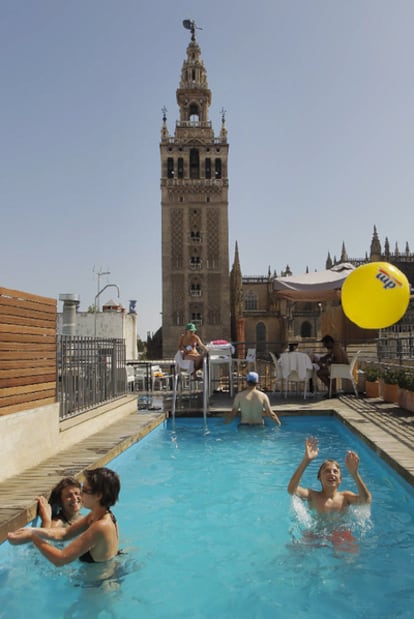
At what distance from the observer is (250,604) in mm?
3229

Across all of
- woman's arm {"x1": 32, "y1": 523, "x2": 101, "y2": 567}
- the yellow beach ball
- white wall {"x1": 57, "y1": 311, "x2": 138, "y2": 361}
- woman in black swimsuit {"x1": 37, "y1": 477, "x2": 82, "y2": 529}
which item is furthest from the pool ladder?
white wall {"x1": 57, "y1": 311, "x2": 138, "y2": 361}

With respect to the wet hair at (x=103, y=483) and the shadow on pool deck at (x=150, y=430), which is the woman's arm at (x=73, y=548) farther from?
the shadow on pool deck at (x=150, y=430)

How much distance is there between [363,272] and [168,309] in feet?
130

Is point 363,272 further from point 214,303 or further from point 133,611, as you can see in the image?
point 214,303

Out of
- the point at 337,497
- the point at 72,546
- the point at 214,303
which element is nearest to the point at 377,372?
the point at 337,497

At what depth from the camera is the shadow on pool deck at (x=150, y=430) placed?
163 inches

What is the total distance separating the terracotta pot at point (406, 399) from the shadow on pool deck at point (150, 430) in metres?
0.13

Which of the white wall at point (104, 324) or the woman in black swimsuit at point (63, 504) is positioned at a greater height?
the white wall at point (104, 324)

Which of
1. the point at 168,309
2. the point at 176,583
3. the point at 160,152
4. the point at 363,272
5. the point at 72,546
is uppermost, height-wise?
the point at 160,152

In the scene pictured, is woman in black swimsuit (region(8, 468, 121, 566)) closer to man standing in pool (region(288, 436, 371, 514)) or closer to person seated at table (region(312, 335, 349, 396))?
man standing in pool (region(288, 436, 371, 514))

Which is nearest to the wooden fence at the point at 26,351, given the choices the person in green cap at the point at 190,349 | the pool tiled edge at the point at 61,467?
the pool tiled edge at the point at 61,467

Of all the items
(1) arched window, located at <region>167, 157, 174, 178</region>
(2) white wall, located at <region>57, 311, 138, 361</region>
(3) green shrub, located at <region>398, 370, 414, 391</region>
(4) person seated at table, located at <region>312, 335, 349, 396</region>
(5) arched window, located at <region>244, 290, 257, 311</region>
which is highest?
(1) arched window, located at <region>167, 157, 174, 178</region>

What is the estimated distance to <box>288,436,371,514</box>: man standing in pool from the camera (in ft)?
12.8

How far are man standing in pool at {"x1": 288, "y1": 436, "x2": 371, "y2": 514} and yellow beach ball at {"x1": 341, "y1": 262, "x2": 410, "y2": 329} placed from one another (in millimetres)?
4046
